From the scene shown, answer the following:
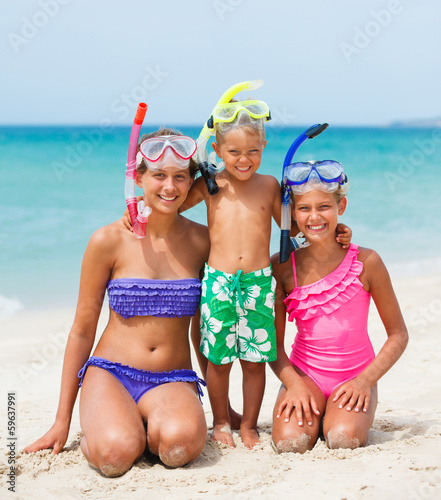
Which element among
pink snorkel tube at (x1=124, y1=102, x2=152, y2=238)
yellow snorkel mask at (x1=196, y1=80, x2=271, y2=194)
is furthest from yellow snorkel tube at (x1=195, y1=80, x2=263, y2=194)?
pink snorkel tube at (x1=124, y1=102, x2=152, y2=238)

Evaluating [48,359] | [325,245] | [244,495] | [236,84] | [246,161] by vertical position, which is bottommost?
[244,495]

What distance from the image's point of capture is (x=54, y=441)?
3.64 meters

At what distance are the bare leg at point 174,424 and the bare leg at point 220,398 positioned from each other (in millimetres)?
270

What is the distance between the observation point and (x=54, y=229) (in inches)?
503

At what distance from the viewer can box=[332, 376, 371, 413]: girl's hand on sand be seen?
144 inches

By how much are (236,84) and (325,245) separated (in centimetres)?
113

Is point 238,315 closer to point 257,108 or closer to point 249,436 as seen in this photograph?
point 249,436

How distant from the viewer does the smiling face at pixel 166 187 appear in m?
3.74

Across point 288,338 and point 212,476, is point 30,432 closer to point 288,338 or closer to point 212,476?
point 212,476

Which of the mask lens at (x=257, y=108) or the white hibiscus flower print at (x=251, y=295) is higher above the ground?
the mask lens at (x=257, y=108)

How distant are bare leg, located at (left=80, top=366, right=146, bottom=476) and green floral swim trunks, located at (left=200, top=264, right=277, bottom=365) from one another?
59 centimetres

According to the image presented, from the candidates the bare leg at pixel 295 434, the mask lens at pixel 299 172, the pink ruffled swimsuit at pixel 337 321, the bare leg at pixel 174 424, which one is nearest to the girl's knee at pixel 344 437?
the bare leg at pixel 295 434

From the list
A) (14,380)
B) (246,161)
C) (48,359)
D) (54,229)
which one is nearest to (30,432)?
(14,380)

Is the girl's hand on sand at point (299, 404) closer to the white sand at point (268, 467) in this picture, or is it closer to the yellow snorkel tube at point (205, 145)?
the white sand at point (268, 467)
